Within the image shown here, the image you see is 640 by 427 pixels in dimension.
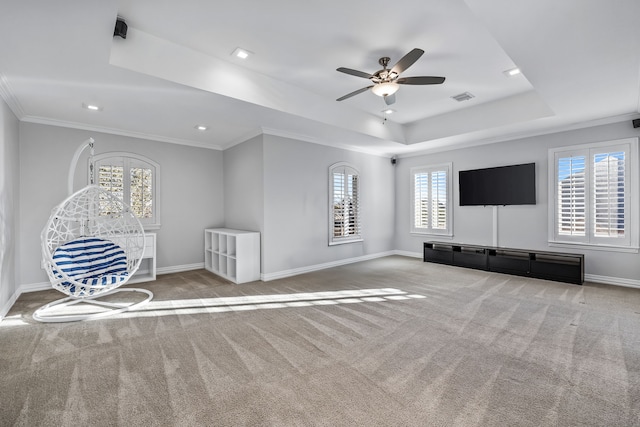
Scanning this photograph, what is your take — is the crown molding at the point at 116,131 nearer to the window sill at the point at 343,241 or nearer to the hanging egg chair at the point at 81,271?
the hanging egg chair at the point at 81,271

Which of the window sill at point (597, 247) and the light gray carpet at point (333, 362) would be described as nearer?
the light gray carpet at point (333, 362)

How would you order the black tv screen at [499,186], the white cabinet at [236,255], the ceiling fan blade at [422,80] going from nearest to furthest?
the ceiling fan blade at [422,80] < the white cabinet at [236,255] < the black tv screen at [499,186]

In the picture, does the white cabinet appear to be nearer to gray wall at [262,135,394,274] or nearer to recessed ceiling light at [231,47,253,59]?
gray wall at [262,135,394,274]

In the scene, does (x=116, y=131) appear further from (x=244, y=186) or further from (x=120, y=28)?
(x=120, y=28)

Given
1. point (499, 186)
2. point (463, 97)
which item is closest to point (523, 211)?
point (499, 186)

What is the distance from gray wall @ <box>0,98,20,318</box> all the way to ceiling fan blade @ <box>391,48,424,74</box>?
15.0 ft

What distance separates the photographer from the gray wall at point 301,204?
5285 millimetres

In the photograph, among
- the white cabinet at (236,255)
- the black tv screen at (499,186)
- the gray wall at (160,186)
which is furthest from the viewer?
the black tv screen at (499,186)

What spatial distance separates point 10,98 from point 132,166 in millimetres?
1885

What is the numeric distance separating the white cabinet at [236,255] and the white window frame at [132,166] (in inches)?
41.7

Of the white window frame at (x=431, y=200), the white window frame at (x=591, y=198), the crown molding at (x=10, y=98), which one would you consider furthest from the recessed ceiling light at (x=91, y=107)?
the white window frame at (x=591, y=198)

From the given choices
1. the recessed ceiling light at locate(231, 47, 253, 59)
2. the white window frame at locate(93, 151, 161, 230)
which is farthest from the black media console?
the white window frame at locate(93, 151, 161, 230)

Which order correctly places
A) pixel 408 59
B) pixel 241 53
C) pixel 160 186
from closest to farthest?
pixel 408 59 < pixel 241 53 < pixel 160 186

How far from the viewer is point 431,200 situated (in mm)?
7125
